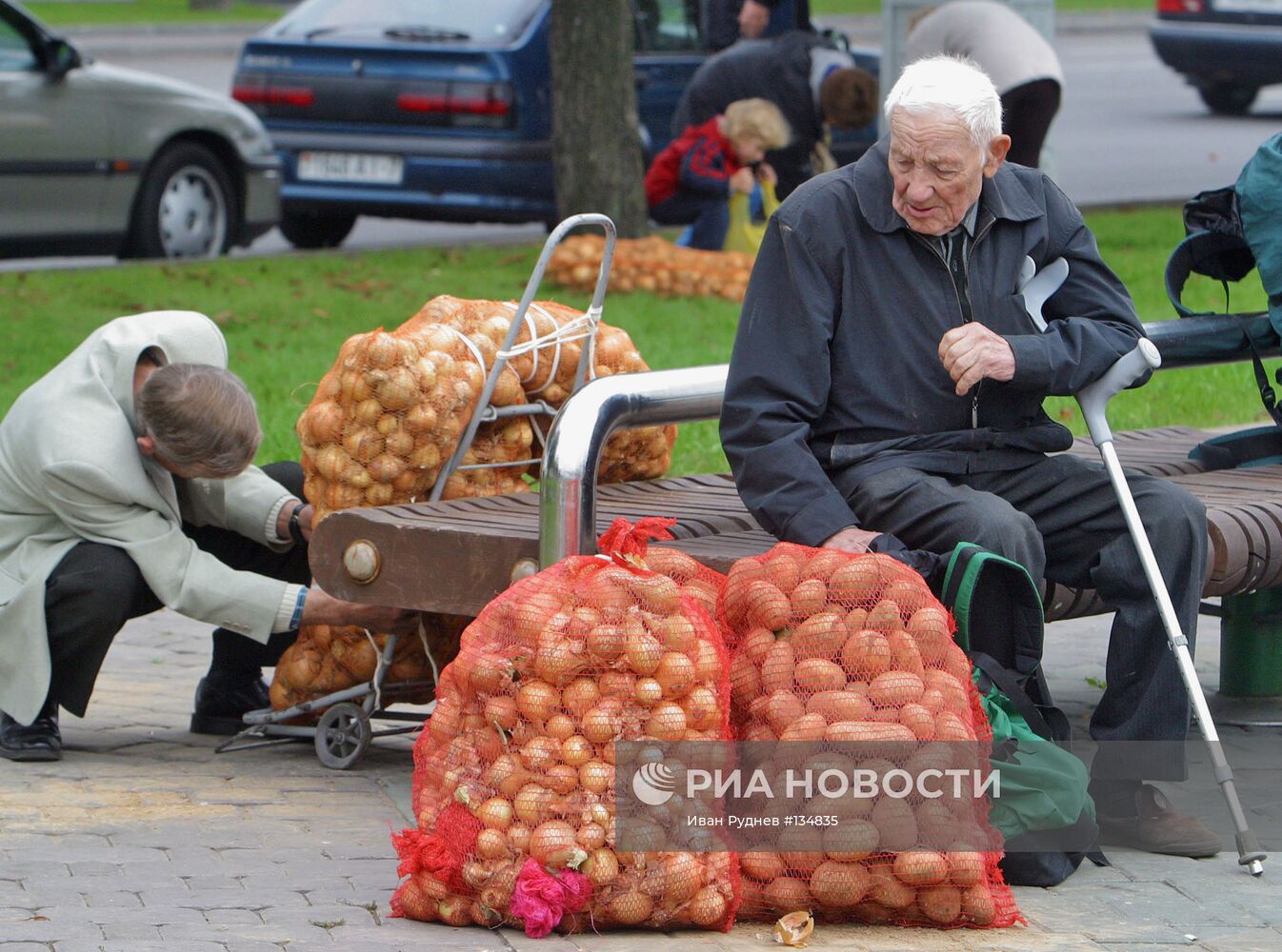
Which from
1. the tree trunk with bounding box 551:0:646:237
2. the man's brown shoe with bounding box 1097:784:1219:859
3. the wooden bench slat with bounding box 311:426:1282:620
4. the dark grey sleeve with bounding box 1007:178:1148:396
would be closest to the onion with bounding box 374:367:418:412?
the wooden bench slat with bounding box 311:426:1282:620

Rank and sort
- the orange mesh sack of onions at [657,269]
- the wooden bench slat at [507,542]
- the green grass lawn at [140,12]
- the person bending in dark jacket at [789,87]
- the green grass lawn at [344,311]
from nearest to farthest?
the wooden bench slat at [507,542], the green grass lawn at [344,311], the person bending in dark jacket at [789,87], the orange mesh sack of onions at [657,269], the green grass lawn at [140,12]

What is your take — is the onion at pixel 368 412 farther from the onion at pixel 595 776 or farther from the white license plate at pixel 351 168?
the white license plate at pixel 351 168

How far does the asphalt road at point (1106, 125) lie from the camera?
15.6 meters

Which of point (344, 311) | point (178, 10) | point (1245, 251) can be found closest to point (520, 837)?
point (1245, 251)

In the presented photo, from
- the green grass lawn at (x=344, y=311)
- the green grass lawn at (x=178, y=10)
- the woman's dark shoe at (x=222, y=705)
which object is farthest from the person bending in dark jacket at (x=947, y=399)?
the green grass lawn at (x=178, y=10)

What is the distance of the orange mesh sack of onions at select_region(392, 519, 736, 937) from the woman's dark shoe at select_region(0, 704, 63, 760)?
1.46 m

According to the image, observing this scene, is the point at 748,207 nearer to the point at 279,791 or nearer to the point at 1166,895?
the point at 279,791

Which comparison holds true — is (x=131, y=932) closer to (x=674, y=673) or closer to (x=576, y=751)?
(x=576, y=751)

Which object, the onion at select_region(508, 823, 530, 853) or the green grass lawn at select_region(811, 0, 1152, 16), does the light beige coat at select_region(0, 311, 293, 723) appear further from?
A: the green grass lawn at select_region(811, 0, 1152, 16)

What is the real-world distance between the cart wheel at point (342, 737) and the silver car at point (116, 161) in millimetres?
7003

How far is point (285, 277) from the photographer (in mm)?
11352

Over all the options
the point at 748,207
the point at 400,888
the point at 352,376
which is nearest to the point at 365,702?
the point at 352,376

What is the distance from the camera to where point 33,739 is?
16.2 ft

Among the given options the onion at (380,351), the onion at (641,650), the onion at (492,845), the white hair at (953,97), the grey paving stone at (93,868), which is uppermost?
the white hair at (953,97)
